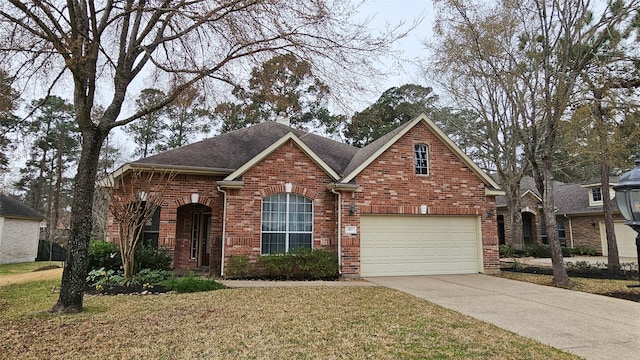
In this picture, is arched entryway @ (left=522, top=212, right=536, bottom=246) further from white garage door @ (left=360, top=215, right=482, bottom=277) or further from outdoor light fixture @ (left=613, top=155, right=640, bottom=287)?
outdoor light fixture @ (left=613, top=155, right=640, bottom=287)

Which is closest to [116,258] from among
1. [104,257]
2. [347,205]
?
[104,257]

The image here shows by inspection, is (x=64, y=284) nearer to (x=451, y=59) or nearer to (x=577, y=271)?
(x=451, y=59)

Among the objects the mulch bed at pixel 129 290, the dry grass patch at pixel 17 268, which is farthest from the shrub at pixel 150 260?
the dry grass patch at pixel 17 268

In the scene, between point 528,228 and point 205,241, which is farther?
point 528,228

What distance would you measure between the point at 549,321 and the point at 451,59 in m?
9.47

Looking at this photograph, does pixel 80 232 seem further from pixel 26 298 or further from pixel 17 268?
pixel 17 268

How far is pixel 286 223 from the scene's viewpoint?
11945 millimetres

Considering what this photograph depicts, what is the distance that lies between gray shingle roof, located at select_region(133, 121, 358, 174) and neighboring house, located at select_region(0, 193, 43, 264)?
43.0ft

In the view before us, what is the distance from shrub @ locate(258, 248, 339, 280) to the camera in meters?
11.0

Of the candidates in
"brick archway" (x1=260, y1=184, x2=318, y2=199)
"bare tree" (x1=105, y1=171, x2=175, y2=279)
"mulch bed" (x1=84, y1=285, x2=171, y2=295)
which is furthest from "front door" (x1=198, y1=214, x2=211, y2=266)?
"mulch bed" (x1=84, y1=285, x2=171, y2=295)

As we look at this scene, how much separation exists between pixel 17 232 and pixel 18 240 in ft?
1.52

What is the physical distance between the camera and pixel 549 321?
6.43 meters

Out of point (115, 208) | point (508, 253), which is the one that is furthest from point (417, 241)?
point (508, 253)

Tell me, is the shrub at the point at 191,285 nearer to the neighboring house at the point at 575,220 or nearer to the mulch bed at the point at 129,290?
the mulch bed at the point at 129,290
